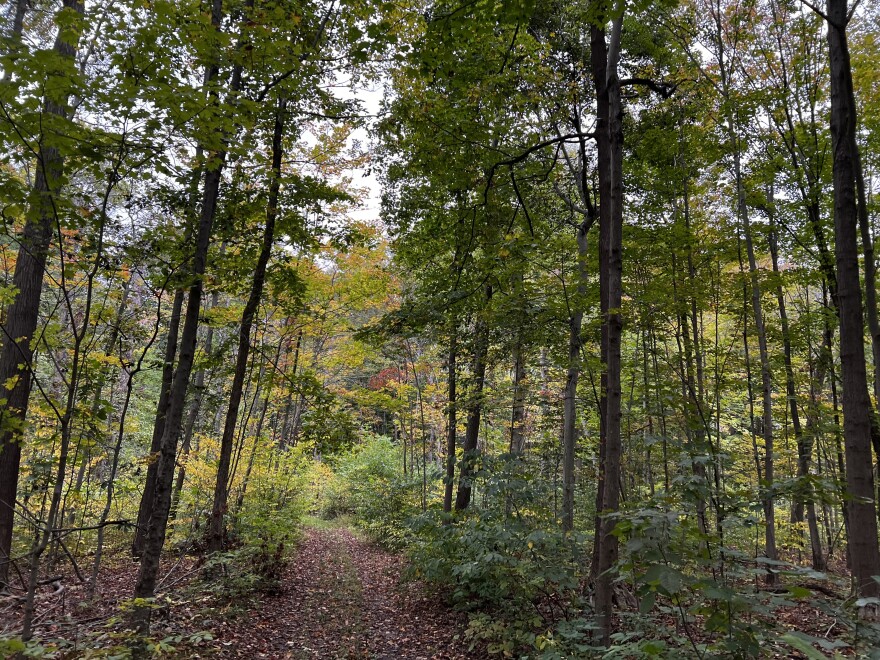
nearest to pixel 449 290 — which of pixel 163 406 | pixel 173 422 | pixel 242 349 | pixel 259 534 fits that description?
pixel 242 349

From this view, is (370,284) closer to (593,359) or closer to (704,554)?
(593,359)

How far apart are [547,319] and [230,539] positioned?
7.38m

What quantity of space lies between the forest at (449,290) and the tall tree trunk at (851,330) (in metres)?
0.03

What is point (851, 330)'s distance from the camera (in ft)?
12.3

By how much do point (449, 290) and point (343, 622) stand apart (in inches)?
205

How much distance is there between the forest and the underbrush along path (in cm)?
7

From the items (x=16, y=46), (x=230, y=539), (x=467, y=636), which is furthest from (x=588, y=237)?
(x=230, y=539)

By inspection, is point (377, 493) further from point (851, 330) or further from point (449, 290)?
point (851, 330)

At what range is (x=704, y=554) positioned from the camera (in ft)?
8.20

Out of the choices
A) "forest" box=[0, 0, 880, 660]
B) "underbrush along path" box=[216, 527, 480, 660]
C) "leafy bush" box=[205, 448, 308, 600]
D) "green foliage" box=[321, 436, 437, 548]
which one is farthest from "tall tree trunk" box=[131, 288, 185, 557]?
"green foliage" box=[321, 436, 437, 548]

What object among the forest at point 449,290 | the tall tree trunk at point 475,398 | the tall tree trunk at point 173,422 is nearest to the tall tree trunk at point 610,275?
the forest at point 449,290

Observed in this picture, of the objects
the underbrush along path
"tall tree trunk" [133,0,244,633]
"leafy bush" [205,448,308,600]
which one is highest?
"tall tree trunk" [133,0,244,633]

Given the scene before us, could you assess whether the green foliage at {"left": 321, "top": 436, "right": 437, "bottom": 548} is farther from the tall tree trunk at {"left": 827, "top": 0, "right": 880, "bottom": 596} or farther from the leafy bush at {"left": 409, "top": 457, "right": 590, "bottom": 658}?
the tall tree trunk at {"left": 827, "top": 0, "right": 880, "bottom": 596}

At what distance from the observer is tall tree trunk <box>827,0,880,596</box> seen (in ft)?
11.6
